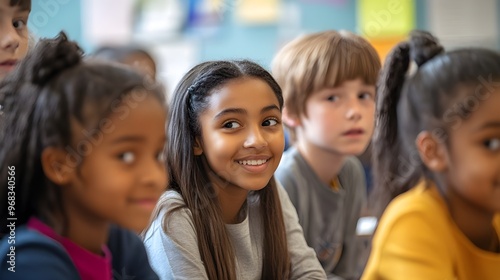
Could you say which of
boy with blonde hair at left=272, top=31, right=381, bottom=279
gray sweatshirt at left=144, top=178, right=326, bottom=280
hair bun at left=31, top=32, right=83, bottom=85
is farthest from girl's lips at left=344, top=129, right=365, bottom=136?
hair bun at left=31, top=32, right=83, bottom=85

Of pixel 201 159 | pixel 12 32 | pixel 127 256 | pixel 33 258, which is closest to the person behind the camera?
pixel 33 258

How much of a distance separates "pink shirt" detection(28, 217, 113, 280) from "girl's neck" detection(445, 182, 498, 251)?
1.89 feet

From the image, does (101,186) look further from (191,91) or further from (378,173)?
(378,173)

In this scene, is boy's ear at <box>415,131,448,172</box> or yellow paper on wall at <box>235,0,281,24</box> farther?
yellow paper on wall at <box>235,0,281,24</box>

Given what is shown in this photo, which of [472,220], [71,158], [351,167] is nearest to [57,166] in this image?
[71,158]

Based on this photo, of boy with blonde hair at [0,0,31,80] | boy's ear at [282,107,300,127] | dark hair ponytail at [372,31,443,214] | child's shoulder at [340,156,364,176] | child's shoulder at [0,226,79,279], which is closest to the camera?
child's shoulder at [0,226,79,279]

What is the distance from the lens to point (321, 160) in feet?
5.29

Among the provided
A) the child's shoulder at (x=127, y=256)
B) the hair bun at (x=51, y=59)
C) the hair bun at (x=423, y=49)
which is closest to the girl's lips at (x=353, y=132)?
the hair bun at (x=423, y=49)

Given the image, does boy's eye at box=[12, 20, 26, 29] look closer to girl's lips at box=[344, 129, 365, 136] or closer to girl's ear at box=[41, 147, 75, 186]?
girl's ear at box=[41, 147, 75, 186]

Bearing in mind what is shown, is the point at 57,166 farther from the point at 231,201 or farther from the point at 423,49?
the point at 423,49

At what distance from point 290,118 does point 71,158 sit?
926mm

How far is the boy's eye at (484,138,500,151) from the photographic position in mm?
964

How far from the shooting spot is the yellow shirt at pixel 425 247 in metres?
0.98

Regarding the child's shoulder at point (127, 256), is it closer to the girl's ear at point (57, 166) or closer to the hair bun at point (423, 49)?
the girl's ear at point (57, 166)
